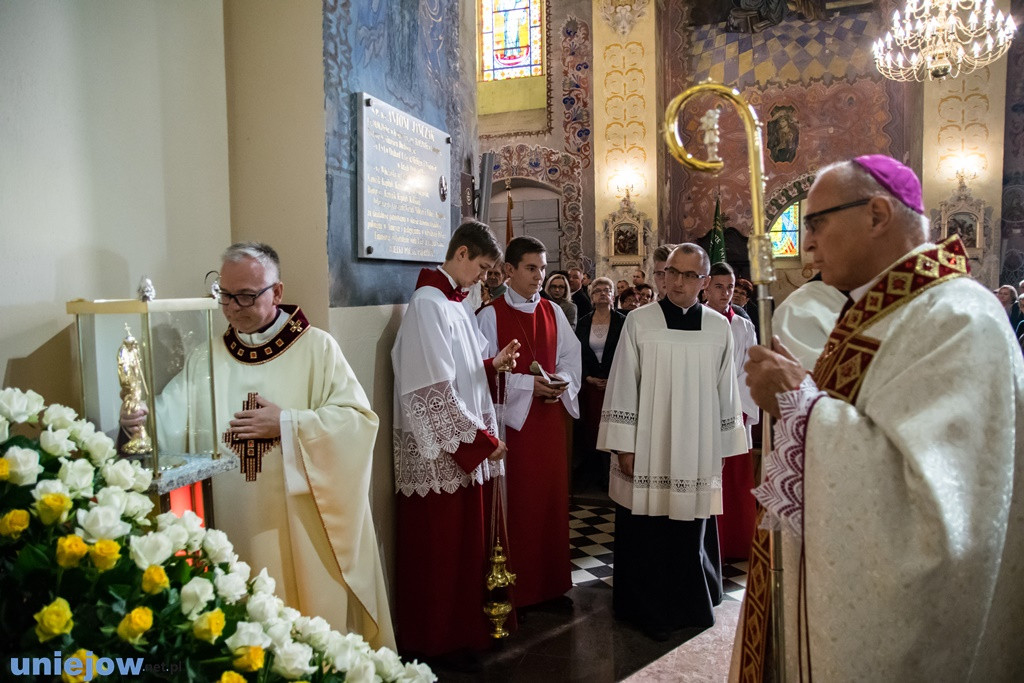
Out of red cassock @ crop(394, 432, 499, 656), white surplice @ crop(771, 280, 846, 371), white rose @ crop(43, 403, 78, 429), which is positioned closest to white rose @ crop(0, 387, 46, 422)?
white rose @ crop(43, 403, 78, 429)

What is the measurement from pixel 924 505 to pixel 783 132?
1253 cm

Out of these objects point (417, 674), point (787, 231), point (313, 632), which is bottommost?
point (417, 674)

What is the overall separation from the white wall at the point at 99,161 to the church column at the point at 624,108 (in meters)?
9.85

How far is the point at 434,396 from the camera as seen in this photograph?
3.34m

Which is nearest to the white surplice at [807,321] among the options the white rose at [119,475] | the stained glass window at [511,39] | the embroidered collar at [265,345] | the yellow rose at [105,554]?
the embroidered collar at [265,345]

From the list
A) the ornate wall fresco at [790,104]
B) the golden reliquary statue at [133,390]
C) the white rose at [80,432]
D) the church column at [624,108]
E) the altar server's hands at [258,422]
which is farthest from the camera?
the ornate wall fresco at [790,104]

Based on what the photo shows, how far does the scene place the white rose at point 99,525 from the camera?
135cm

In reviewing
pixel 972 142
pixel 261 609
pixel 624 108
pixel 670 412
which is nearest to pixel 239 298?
pixel 261 609

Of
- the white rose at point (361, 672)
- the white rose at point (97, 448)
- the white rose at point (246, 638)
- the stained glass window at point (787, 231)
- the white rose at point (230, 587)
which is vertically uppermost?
the stained glass window at point (787, 231)

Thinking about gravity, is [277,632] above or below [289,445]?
below

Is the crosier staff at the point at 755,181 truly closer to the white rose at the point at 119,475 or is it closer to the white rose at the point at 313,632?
the white rose at the point at 313,632

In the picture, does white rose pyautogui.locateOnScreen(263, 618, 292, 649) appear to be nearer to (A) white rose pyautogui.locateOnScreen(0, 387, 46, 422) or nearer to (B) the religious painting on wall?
(A) white rose pyautogui.locateOnScreen(0, 387, 46, 422)

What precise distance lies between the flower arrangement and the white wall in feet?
3.01

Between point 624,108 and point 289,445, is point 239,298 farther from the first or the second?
point 624,108
